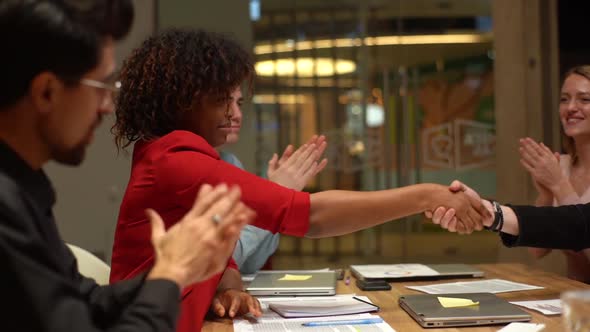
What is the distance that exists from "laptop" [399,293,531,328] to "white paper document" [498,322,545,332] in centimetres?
3

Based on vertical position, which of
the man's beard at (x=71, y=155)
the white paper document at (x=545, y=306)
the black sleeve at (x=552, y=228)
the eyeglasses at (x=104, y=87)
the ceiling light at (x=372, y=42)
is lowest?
the white paper document at (x=545, y=306)

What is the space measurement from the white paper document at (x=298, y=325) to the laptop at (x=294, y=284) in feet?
0.98

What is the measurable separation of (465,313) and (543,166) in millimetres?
1393

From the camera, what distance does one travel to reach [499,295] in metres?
1.94

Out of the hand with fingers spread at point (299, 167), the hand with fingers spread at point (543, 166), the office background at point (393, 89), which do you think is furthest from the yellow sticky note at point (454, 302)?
the office background at point (393, 89)

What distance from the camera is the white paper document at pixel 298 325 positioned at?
1.51 meters

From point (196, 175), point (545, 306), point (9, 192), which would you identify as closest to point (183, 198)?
point (196, 175)

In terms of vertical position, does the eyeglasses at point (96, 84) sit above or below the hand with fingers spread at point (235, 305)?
above

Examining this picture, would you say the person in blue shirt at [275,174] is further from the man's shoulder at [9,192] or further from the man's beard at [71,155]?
the man's shoulder at [9,192]

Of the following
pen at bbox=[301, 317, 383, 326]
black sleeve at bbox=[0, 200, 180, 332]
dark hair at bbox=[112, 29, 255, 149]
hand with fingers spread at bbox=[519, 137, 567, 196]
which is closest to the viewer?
black sleeve at bbox=[0, 200, 180, 332]

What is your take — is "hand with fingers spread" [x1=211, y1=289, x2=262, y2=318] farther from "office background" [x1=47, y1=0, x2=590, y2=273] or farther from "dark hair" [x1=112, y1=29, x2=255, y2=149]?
"office background" [x1=47, y1=0, x2=590, y2=273]

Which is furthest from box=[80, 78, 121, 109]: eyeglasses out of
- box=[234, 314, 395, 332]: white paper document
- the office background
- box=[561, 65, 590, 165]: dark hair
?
the office background

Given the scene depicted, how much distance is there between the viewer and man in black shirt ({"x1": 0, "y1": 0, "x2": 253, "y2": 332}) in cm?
87

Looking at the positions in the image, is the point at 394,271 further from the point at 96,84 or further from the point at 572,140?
the point at 96,84
